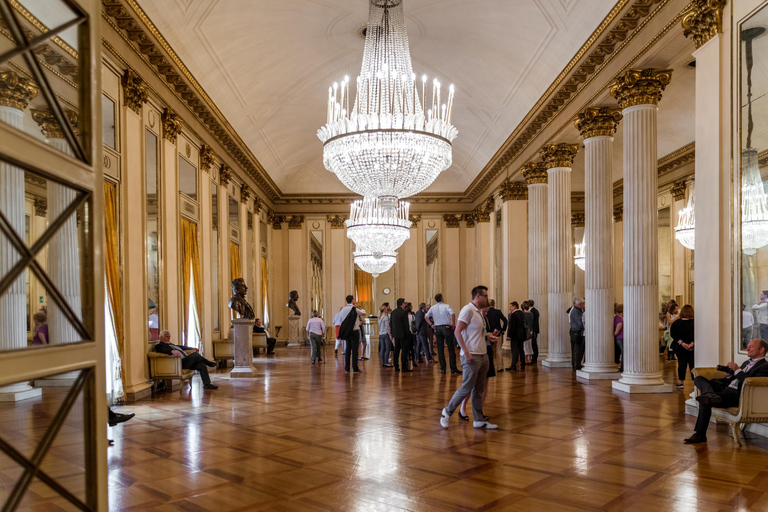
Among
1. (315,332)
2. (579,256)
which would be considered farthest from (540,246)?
(579,256)

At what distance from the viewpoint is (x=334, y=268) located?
21984mm

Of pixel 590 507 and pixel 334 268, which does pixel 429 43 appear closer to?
pixel 590 507

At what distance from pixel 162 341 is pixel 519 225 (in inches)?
392

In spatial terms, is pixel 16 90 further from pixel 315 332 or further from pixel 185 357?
pixel 315 332

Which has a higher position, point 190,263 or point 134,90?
point 134,90

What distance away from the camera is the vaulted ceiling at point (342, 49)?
370 inches

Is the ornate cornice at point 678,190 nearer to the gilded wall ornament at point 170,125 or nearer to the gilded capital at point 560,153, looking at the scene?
the gilded capital at point 560,153

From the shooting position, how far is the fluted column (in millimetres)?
13719

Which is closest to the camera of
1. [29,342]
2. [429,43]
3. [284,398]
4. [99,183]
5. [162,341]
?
[29,342]

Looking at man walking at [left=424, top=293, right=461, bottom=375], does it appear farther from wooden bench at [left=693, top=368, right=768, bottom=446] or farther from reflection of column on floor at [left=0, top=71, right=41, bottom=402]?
reflection of column on floor at [left=0, top=71, right=41, bottom=402]

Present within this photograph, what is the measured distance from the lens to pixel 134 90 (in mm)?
8609

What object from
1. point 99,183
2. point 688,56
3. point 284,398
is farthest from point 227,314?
point 99,183

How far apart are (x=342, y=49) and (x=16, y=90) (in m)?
11.0

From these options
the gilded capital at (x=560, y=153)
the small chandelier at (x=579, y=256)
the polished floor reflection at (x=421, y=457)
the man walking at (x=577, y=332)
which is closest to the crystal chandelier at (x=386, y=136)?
the polished floor reflection at (x=421, y=457)
